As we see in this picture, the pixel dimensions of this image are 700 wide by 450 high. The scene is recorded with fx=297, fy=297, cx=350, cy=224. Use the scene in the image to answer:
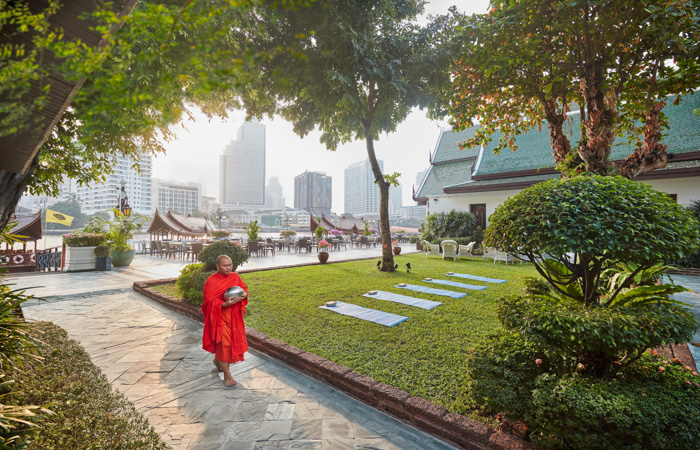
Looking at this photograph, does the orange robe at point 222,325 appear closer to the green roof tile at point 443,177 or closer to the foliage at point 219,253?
the foliage at point 219,253

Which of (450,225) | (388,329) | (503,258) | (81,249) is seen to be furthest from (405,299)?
(81,249)

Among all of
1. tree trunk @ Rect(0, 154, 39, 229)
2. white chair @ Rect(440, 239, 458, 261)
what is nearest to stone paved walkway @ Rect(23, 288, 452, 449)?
A: tree trunk @ Rect(0, 154, 39, 229)

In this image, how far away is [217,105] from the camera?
7609 mm

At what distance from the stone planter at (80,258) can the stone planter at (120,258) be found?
664 mm

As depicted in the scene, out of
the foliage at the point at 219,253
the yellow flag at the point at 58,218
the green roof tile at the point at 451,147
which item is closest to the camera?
the foliage at the point at 219,253

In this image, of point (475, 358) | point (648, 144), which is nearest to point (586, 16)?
point (648, 144)

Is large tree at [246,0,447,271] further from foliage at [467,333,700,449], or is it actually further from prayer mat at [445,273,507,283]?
foliage at [467,333,700,449]

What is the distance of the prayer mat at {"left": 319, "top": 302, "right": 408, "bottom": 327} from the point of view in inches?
213

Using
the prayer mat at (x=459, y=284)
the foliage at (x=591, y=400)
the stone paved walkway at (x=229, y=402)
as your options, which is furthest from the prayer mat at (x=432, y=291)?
the stone paved walkway at (x=229, y=402)

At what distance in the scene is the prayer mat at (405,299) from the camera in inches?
255

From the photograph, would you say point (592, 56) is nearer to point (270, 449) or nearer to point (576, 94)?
point (576, 94)

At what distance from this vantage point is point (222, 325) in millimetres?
3596

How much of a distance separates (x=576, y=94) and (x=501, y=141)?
1.53 meters

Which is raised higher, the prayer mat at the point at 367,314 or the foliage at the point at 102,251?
the foliage at the point at 102,251
